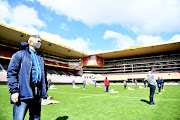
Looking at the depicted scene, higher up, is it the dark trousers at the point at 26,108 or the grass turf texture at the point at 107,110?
the dark trousers at the point at 26,108

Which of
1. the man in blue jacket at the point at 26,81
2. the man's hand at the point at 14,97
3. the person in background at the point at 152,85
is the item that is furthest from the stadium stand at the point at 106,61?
the man's hand at the point at 14,97

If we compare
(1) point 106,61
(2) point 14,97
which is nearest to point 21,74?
(2) point 14,97

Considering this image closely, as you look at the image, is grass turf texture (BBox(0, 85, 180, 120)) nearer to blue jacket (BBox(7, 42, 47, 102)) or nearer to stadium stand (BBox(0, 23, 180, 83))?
blue jacket (BBox(7, 42, 47, 102))

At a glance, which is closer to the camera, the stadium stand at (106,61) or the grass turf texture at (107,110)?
the grass turf texture at (107,110)

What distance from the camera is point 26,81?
80.7 inches

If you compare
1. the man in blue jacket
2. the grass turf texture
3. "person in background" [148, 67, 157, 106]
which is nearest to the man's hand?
the man in blue jacket

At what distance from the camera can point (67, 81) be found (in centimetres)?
4209

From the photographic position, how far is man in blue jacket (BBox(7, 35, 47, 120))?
1.98 m

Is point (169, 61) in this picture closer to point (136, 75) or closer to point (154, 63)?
point (154, 63)

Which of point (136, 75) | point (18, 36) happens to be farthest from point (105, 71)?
point (18, 36)

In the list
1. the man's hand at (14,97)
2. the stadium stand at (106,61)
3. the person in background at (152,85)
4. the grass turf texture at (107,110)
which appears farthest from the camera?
the stadium stand at (106,61)

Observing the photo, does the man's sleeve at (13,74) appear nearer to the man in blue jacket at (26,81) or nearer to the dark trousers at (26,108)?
the man in blue jacket at (26,81)

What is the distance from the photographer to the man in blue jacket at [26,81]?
6.51ft

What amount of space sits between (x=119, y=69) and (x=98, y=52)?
15.4 m
